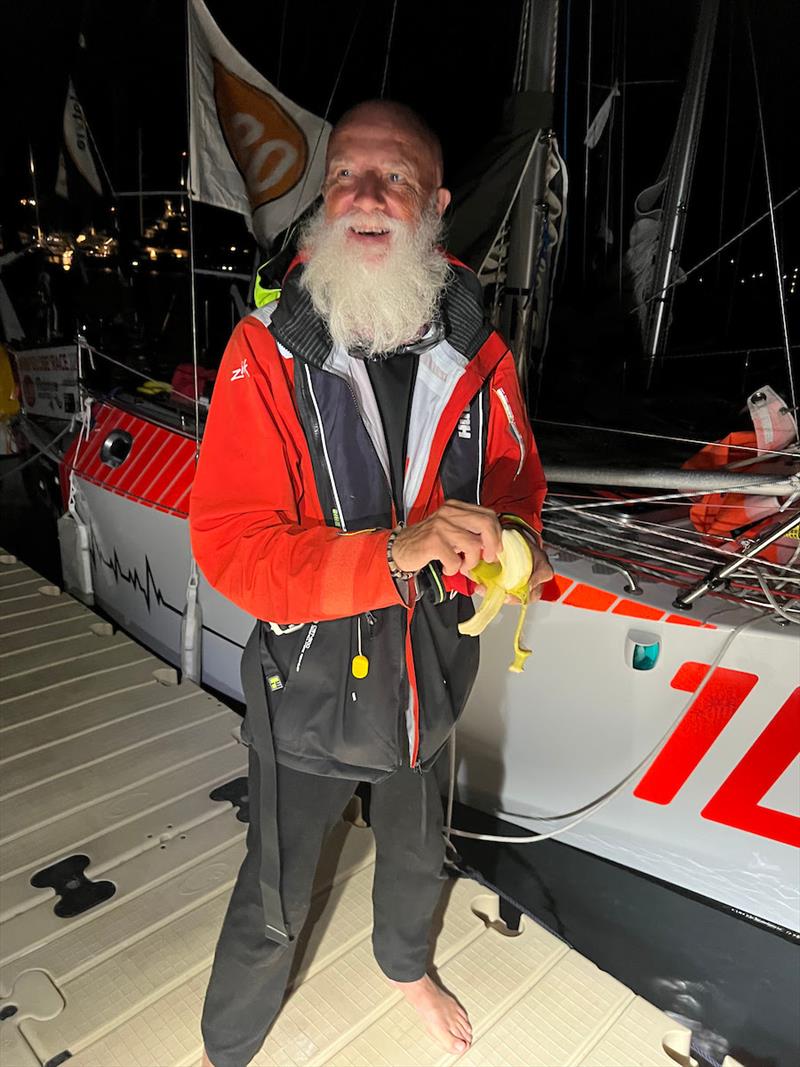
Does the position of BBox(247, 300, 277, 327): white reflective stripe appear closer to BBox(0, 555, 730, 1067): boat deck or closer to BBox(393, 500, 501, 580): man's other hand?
BBox(393, 500, 501, 580): man's other hand

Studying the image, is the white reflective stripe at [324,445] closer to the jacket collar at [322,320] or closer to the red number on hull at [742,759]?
the jacket collar at [322,320]

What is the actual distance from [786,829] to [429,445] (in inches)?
65.5

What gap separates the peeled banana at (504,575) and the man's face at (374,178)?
592 mm

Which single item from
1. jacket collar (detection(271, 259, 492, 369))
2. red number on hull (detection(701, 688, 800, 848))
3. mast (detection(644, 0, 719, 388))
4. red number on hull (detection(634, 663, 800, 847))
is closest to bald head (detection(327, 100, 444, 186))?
jacket collar (detection(271, 259, 492, 369))

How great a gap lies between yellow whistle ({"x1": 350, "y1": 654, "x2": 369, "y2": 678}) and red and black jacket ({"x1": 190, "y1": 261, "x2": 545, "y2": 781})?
13 millimetres

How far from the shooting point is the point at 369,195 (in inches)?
49.0

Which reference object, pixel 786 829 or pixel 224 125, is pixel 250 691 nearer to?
pixel 786 829

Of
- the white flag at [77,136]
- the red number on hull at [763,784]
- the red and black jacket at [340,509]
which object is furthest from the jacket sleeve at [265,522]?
the white flag at [77,136]

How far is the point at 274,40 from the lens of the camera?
28.0ft

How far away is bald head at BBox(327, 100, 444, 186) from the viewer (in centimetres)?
127

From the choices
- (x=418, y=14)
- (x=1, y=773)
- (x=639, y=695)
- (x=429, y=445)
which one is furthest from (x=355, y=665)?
(x=418, y=14)

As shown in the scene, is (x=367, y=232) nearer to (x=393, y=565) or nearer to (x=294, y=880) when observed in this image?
(x=393, y=565)

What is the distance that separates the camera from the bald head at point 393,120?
1.27 m

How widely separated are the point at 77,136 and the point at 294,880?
5413 mm
